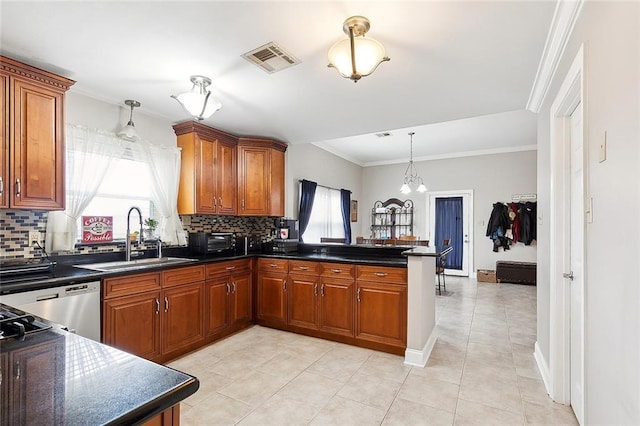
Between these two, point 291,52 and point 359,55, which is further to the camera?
point 291,52

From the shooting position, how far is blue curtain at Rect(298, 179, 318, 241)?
5.41 m

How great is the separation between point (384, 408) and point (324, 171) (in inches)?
184

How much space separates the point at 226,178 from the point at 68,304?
2167 millimetres

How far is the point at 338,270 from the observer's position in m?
3.32

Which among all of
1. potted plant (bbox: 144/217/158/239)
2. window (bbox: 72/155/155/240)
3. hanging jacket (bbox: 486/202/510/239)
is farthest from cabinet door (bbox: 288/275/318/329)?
hanging jacket (bbox: 486/202/510/239)

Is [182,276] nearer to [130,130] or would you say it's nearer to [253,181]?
[130,130]

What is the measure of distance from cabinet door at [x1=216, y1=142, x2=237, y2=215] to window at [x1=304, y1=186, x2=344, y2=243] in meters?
1.87

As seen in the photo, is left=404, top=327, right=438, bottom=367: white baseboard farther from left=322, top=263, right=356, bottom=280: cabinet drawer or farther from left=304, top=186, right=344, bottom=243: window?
left=304, top=186, right=344, bottom=243: window

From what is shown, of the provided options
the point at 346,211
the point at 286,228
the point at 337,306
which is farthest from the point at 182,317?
the point at 346,211

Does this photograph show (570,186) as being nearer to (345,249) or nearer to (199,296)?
(345,249)

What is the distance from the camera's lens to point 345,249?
12.4ft

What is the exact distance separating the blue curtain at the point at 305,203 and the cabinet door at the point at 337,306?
7.00 ft

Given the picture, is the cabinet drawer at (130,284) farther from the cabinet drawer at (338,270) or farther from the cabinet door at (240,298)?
the cabinet drawer at (338,270)

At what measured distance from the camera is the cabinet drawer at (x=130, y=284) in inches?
96.7
